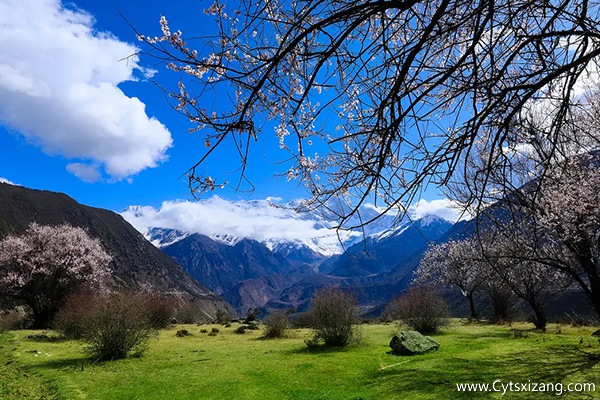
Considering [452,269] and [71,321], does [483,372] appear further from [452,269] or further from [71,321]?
[452,269]

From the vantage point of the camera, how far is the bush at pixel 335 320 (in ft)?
49.9

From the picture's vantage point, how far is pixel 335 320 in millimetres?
15242

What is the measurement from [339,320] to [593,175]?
9764 millimetres

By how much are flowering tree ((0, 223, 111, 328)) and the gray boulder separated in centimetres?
2654

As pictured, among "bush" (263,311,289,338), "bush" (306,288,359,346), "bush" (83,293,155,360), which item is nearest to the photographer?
"bush" (83,293,155,360)

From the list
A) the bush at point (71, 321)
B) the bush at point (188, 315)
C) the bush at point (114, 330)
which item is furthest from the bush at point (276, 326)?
the bush at point (188, 315)

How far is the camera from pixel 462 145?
333 centimetres

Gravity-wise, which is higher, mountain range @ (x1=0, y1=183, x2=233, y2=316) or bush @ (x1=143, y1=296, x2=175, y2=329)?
mountain range @ (x1=0, y1=183, x2=233, y2=316)

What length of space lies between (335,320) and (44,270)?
24589 millimetres

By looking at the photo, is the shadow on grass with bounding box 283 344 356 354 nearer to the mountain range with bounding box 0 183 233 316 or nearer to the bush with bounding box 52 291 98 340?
the bush with bounding box 52 291 98 340

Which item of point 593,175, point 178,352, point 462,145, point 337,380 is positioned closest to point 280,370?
point 337,380

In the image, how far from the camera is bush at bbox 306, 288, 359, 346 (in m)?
15.2

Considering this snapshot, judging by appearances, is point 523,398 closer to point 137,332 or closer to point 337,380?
point 337,380

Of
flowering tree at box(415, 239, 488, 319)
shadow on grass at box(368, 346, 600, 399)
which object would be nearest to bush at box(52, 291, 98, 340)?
shadow on grass at box(368, 346, 600, 399)
